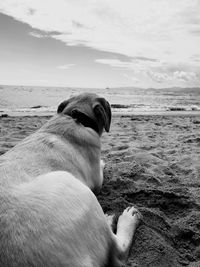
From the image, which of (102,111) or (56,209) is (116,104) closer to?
(102,111)

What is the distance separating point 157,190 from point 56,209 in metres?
2.29

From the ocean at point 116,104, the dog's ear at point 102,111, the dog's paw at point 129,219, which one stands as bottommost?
the dog's paw at point 129,219

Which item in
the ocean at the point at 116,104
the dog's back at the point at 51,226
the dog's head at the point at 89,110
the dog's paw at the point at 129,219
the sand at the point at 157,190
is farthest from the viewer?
the ocean at the point at 116,104

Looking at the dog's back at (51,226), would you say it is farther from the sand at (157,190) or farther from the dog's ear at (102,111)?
the dog's ear at (102,111)

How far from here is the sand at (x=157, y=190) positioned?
2914 mm

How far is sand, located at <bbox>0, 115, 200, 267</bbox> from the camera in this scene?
2.91 m

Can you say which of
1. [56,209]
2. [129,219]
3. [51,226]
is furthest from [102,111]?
[51,226]

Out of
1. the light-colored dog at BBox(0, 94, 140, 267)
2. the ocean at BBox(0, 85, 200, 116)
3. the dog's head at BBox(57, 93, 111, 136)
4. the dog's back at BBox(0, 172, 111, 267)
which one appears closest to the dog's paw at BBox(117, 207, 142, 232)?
the light-colored dog at BBox(0, 94, 140, 267)

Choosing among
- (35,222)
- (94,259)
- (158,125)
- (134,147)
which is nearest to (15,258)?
(35,222)

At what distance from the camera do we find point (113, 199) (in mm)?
3998

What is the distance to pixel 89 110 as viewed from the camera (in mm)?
4195

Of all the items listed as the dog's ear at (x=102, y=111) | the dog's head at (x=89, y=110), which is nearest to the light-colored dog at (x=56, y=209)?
the dog's head at (x=89, y=110)

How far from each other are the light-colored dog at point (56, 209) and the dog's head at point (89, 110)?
18cm

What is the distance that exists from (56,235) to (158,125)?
8755 millimetres
